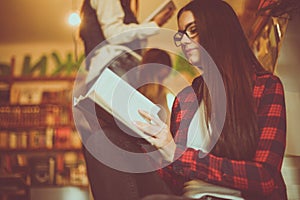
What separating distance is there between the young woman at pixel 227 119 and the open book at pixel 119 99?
4 cm

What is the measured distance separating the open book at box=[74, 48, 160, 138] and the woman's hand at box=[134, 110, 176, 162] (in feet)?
0.07

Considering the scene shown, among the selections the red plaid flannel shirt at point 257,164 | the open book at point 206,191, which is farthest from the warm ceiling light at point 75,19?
the open book at point 206,191

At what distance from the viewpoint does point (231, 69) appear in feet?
6.91

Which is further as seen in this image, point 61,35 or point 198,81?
point 61,35

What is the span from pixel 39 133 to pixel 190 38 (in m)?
1.42

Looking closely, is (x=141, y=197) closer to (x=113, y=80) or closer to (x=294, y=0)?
(x=113, y=80)

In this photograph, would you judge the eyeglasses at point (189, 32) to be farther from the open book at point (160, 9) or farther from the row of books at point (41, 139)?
the row of books at point (41, 139)

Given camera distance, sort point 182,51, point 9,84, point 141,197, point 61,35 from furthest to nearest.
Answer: point 9,84 < point 61,35 < point 182,51 < point 141,197

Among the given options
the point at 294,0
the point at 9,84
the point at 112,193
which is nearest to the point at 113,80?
the point at 112,193

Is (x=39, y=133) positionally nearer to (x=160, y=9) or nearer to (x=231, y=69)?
(x=160, y=9)

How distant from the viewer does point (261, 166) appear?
191cm

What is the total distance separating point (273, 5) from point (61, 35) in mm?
1159

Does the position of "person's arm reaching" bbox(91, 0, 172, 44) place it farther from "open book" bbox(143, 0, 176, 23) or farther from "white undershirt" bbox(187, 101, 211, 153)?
"white undershirt" bbox(187, 101, 211, 153)

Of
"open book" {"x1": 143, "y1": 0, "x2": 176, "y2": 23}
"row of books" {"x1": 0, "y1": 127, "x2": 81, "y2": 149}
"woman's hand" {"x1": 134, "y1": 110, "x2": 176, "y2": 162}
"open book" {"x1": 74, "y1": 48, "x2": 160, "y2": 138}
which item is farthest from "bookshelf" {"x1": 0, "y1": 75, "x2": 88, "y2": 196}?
"open book" {"x1": 143, "y1": 0, "x2": 176, "y2": 23}
